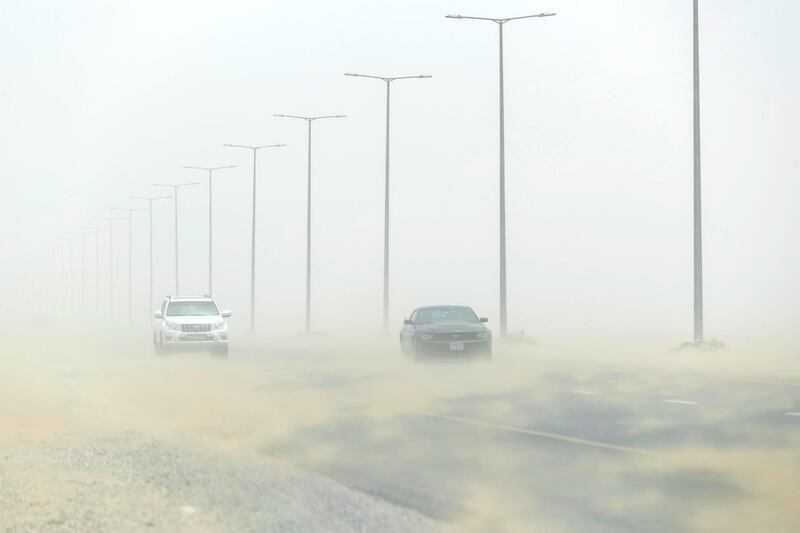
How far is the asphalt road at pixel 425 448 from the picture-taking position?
42.4ft

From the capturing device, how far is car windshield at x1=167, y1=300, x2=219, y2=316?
48.3 meters

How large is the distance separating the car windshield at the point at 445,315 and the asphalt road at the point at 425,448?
526 centimetres

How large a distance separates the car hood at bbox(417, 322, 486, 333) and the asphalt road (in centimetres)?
365

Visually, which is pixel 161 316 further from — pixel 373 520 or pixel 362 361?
pixel 373 520

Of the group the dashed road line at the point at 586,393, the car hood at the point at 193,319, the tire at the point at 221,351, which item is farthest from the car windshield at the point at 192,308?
the dashed road line at the point at 586,393

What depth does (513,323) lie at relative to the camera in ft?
306

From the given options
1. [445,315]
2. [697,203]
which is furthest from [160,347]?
[697,203]

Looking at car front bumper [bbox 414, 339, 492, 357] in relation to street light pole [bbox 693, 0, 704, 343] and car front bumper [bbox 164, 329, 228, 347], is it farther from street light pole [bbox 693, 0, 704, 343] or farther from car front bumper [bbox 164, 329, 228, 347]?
car front bumper [bbox 164, 329, 228, 347]

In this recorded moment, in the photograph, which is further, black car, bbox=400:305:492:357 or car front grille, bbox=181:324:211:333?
car front grille, bbox=181:324:211:333

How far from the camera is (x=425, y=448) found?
Answer: 723 inches

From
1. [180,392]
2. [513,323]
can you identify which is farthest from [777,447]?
[513,323]

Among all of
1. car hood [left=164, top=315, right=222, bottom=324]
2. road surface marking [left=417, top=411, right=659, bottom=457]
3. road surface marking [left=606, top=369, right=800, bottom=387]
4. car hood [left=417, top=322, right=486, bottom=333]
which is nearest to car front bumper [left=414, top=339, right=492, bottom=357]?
car hood [left=417, top=322, right=486, bottom=333]

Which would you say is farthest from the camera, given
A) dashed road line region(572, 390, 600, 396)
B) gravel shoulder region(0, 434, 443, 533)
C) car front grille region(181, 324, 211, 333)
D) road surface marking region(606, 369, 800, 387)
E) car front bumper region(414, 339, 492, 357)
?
car front grille region(181, 324, 211, 333)

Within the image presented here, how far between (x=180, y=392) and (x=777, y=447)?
606 inches
